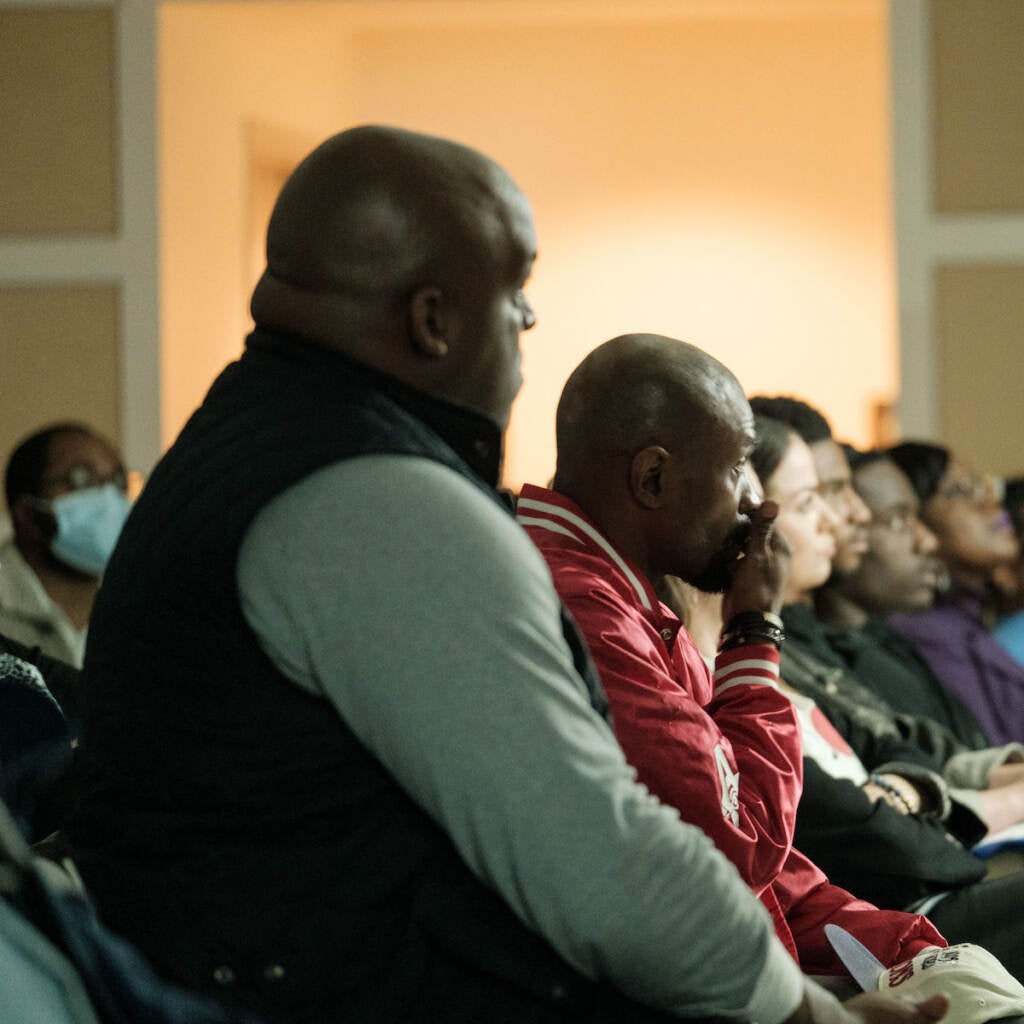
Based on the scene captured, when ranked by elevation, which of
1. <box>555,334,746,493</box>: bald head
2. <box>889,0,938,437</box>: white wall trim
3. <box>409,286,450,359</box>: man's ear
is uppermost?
<box>889,0,938,437</box>: white wall trim

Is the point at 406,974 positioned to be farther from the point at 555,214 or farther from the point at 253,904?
the point at 555,214

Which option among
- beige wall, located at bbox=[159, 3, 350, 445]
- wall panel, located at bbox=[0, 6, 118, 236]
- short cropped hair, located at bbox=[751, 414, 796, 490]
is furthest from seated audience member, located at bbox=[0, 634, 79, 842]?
wall panel, located at bbox=[0, 6, 118, 236]

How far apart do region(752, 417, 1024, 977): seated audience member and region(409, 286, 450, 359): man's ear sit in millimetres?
932

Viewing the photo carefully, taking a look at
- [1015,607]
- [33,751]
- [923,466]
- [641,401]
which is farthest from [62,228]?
[33,751]

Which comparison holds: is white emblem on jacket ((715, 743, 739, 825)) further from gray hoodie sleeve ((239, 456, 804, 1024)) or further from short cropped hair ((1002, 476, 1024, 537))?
short cropped hair ((1002, 476, 1024, 537))

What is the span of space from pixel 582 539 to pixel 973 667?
232 cm

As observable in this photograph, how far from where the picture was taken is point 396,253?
3.90ft

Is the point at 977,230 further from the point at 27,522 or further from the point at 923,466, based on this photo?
the point at 27,522

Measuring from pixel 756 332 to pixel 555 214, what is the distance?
1122mm

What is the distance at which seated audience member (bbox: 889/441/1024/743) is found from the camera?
370 cm

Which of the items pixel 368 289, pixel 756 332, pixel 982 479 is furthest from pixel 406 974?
pixel 756 332

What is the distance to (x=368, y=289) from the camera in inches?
47.0

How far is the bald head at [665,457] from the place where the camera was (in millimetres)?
1607

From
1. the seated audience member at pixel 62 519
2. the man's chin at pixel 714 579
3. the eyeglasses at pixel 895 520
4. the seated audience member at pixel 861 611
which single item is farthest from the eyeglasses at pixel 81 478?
the man's chin at pixel 714 579
